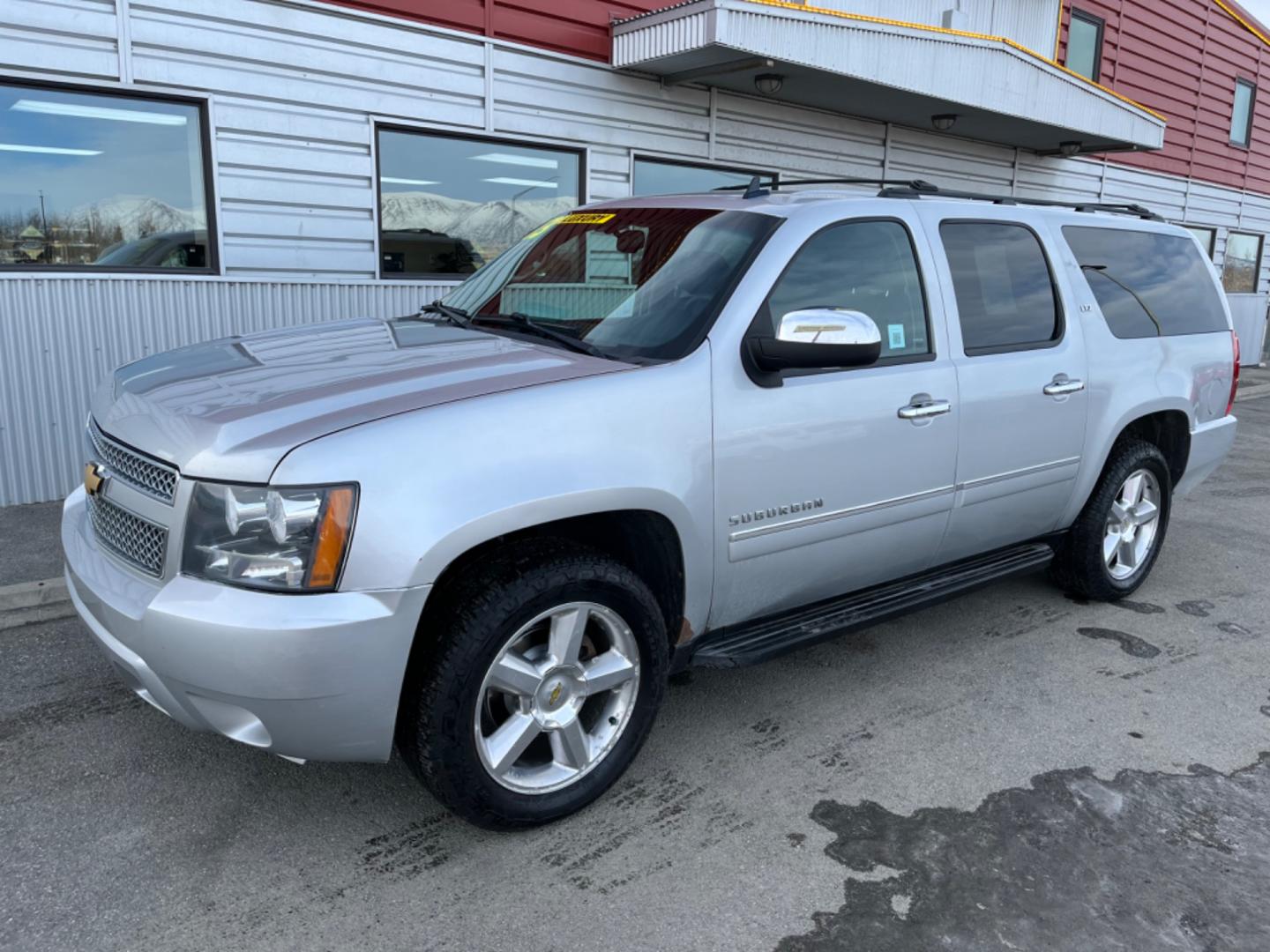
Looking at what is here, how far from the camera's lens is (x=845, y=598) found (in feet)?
12.0

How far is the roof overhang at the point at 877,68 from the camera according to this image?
8.08m

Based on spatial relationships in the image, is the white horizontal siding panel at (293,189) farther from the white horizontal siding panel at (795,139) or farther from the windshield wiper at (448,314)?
the white horizontal siding panel at (795,139)

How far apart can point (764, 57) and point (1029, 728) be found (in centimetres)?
641

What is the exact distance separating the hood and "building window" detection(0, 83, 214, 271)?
3533 mm

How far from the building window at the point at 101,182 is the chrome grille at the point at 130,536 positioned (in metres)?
4.18

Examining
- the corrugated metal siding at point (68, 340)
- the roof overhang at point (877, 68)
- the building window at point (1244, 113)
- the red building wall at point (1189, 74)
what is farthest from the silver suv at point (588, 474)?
the building window at point (1244, 113)

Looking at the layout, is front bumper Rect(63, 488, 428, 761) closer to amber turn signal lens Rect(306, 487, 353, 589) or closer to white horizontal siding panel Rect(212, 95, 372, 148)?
amber turn signal lens Rect(306, 487, 353, 589)

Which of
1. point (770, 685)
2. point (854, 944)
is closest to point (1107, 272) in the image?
point (770, 685)

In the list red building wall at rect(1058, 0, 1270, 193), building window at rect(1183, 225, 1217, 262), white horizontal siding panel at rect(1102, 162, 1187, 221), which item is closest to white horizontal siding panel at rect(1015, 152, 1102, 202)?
white horizontal siding panel at rect(1102, 162, 1187, 221)

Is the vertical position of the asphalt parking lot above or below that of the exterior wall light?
below

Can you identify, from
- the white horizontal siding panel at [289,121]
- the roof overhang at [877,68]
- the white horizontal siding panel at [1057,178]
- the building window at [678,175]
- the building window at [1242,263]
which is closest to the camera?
the white horizontal siding panel at [289,121]

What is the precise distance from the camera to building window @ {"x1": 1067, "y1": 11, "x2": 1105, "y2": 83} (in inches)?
554

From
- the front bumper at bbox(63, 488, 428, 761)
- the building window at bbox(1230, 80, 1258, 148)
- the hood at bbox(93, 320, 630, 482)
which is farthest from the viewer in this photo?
the building window at bbox(1230, 80, 1258, 148)

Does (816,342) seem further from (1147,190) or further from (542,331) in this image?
(1147,190)
